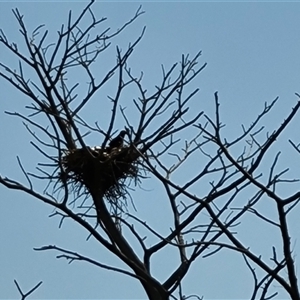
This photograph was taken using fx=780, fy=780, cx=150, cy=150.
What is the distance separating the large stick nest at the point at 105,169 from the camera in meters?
5.40

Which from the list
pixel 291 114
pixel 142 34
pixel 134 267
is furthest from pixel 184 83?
pixel 291 114

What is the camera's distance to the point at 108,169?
5730 millimetres

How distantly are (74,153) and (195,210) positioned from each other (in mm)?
1948

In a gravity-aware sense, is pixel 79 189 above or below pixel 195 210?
above

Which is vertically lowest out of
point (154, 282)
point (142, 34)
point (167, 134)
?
point (154, 282)

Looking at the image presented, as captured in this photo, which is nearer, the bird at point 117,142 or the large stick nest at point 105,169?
A: the large stick nest at point 105,169

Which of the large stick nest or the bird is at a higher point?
the bird

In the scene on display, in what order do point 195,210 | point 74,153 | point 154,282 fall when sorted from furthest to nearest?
point 74,153 < point 195,210 < point 154,282

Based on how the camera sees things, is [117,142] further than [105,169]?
Yes

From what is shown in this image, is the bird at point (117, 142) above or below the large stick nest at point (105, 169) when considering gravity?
above

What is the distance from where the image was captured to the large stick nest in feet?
17.7

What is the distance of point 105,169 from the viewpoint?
5.67 meters

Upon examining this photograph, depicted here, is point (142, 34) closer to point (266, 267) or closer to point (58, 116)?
point (58, 116)

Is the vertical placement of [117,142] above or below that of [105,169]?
above
